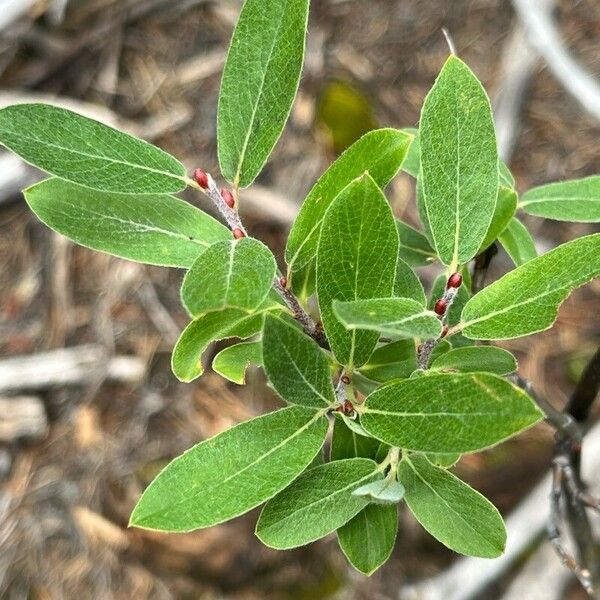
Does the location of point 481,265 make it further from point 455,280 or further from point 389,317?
point 389,317

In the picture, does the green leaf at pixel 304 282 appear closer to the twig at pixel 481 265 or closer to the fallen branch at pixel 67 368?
the twig at pixel 481 265

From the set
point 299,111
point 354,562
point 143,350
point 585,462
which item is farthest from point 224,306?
point 299,111

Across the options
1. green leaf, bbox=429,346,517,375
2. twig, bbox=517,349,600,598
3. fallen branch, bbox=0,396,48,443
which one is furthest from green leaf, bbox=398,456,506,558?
fallen branch, bbox=0,396,48,443

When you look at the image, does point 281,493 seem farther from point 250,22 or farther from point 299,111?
point 299,111

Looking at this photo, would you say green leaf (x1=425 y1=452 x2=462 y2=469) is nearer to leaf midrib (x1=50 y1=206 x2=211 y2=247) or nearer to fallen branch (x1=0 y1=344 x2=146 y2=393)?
leaf midrib (x1=50 y1=206 x2=211 y2=247)

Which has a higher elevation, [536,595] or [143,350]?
[143,350]


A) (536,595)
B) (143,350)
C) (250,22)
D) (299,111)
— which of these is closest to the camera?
(250,22)
